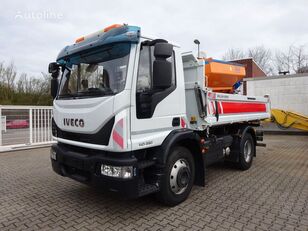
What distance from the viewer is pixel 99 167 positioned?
302 cm

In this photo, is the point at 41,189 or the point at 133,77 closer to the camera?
the point at 133,77

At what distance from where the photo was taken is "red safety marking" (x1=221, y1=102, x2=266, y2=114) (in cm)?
482

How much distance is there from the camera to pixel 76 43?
144 inches

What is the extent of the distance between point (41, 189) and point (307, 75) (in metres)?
14.2

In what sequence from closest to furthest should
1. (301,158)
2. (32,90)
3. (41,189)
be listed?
1. (41,189)
2. (301,158)
3. (32,90)

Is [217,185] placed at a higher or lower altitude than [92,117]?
lower

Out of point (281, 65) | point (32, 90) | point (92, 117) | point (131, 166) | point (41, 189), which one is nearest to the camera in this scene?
point (131, 166)

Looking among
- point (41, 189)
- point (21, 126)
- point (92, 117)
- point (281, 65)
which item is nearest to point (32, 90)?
point (21, 126)

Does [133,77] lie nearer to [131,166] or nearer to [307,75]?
[131,166]

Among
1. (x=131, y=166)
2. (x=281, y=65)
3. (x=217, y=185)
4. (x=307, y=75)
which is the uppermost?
(x=281, y=65)

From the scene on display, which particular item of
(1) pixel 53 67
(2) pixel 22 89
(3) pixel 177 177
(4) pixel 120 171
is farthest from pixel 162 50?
(2) pixel 22 89

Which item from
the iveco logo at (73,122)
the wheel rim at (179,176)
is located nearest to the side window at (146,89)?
the iveco logo at (73,122)

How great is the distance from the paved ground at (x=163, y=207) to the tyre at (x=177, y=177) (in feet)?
0.57

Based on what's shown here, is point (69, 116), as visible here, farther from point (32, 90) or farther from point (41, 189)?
point (32, 90)
